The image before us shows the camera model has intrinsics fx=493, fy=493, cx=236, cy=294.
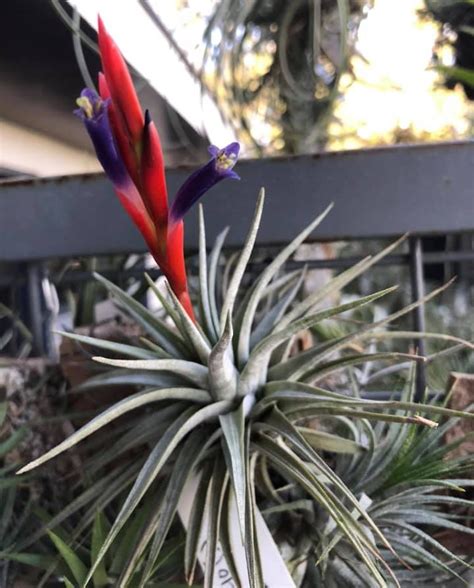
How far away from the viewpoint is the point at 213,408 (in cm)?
42

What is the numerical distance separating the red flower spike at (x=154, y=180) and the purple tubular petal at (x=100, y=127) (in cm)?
3

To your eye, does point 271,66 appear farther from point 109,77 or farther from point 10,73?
point 109,77

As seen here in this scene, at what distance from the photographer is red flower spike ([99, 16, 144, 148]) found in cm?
37

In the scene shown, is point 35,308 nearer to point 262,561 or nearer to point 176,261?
point 176,261

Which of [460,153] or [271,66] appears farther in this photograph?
[271,66]

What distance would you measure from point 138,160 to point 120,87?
0.05 metres

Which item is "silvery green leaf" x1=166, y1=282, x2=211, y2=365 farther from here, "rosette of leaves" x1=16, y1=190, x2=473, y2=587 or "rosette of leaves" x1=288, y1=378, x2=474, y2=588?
"rosette of leaves" x1=288, y1=378, x2=474, y2=588

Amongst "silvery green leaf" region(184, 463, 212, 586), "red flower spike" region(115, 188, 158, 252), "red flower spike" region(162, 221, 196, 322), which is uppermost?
"red flower spike" region(115, 188, 158, 252)

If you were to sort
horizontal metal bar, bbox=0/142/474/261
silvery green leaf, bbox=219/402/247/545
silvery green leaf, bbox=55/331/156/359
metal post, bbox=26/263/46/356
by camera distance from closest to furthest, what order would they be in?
silvery green leaf, bbox=219/402/247/545 < silvery green leaf, bbox=55/331/156/359 < horizontal metal bar, bbox=0/142/474/261 < metal post, bbox=26/263/46/356

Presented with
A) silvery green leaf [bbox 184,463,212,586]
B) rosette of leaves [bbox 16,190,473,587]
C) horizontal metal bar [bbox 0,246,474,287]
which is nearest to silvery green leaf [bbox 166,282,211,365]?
rosette of leaves [bbox 16,190,473,587]

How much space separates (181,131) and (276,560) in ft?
3.94

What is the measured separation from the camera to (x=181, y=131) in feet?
4.54

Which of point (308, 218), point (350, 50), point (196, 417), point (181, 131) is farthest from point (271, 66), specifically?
point (196, 417)

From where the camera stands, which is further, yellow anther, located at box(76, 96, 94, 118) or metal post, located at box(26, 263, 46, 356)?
metal post, located at box(26, 263, 46, 356)
